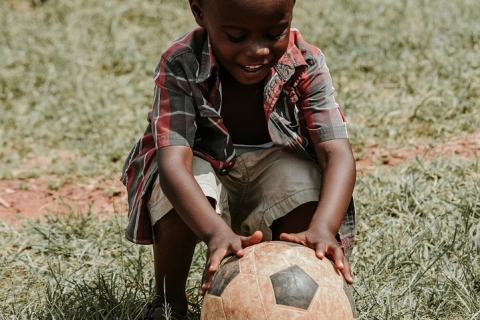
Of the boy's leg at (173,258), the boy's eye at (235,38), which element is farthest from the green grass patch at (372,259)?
the boy's eye at (235,38)

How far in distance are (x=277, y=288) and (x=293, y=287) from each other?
0.05m

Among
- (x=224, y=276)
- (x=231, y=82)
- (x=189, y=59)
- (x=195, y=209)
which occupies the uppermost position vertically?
(x=189, y=59)

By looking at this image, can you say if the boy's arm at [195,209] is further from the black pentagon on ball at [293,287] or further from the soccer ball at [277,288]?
the black pentagon on ball at [293,287]

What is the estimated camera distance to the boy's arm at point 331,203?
3.17 metres

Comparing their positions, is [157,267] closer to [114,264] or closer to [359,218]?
[114,264]

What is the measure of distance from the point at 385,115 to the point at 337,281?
3.30 metres

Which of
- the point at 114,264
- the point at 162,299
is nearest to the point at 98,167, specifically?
the point at 114,264

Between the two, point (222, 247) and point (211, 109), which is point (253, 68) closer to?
point (211, 109)

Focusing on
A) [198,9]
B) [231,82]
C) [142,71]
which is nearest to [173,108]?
[231,82]

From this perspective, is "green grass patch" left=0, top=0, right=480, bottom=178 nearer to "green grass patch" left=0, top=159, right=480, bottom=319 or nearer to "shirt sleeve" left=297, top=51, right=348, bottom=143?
"green grass patch" left=0, top=159, right=480, bottom=319

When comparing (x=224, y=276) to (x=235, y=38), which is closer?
(x=224, y=276)

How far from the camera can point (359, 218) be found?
4625 millimetres

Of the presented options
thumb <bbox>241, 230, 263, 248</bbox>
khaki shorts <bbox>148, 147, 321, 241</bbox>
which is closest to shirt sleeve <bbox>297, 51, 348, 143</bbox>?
khaki shorts <bbox>148, 147, 321, 241</bbox>

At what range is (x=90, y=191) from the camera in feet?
18.3
